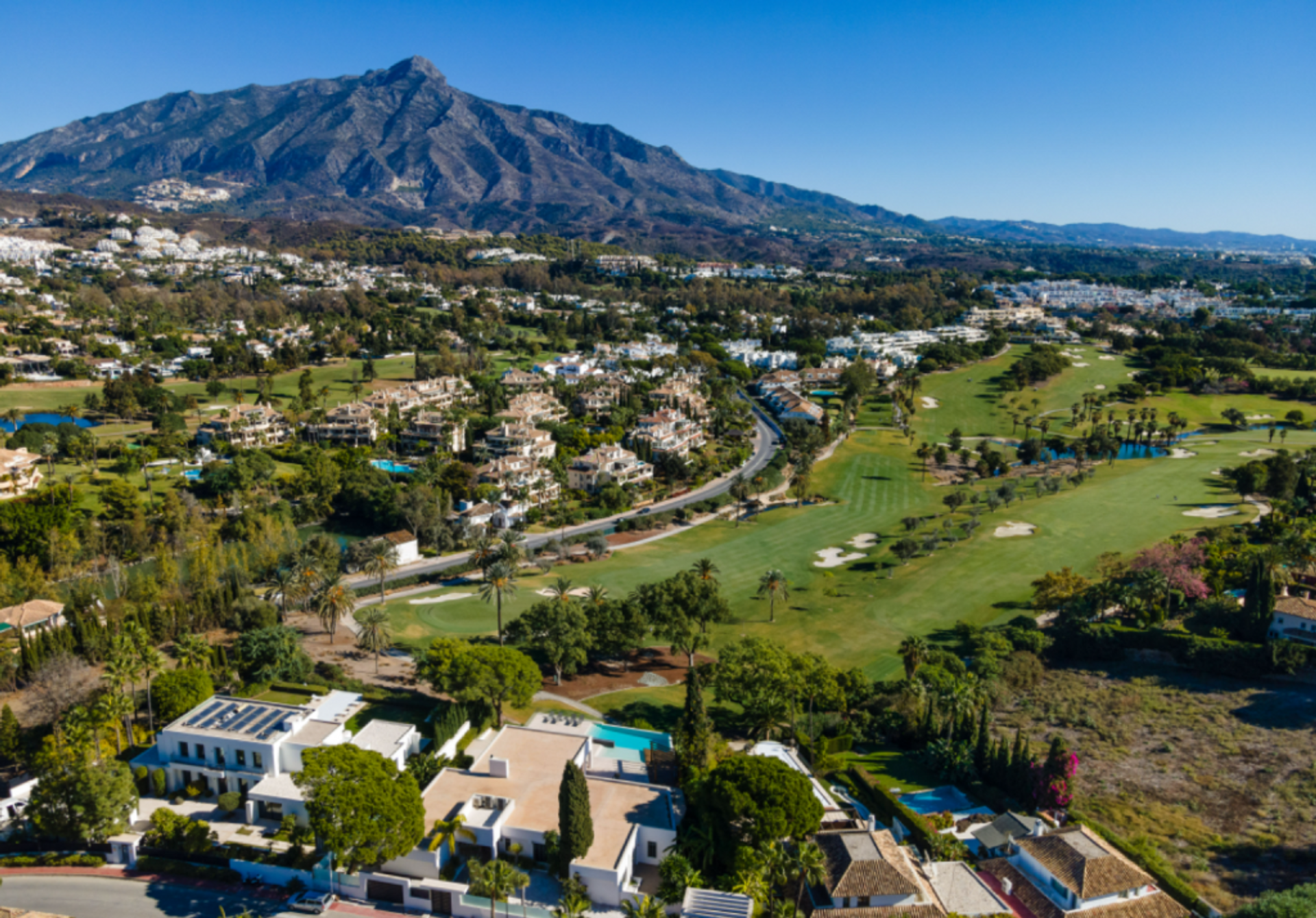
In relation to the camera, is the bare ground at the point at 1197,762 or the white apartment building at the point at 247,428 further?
the white apartment building at the point at 247,428

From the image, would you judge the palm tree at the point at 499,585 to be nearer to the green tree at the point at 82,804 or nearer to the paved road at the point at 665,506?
the paved road at the point at 665,506

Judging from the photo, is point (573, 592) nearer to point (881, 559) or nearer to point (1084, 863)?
point (881, 559)

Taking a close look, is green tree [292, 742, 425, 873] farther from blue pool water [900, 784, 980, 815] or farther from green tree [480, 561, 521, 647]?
blue pool water [900, 784, 980, 815]

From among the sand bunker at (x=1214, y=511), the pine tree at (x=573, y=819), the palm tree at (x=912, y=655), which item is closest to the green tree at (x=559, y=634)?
the palm tree at (x=912, y=655)

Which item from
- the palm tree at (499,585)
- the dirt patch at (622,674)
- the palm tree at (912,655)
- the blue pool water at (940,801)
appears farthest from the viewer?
the palm tree at (499,585)

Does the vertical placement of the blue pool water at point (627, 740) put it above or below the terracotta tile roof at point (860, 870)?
below

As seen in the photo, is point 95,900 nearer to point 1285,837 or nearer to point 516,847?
point 516,847

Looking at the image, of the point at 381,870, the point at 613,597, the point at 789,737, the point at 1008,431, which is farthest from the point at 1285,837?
the point at 1008,431

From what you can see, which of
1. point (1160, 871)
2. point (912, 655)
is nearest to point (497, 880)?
point (1160, 871)
